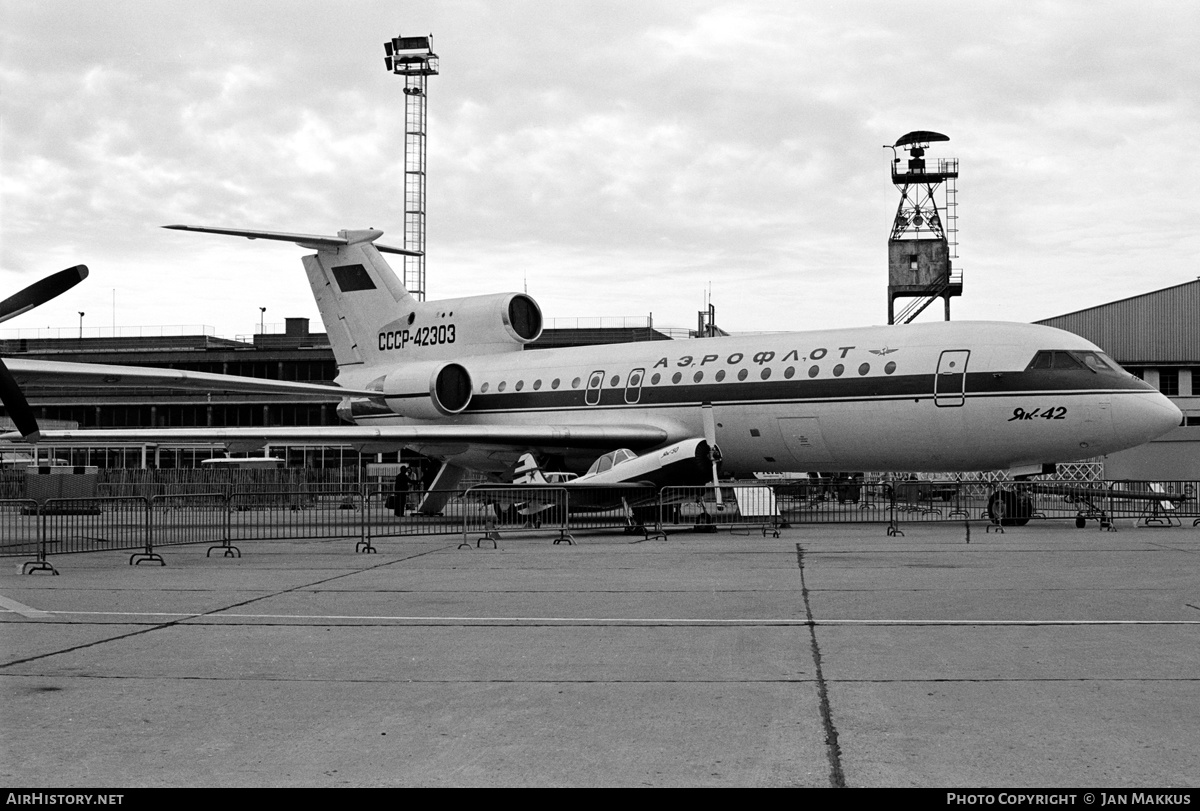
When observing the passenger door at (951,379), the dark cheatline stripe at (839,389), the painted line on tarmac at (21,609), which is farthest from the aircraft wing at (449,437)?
the painted line on tarmac at (21,609)

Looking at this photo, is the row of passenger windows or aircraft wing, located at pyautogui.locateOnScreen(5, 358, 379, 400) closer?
aircraft wing, located at pyautogui.locateOnScreen(5, 358, 379, 400)

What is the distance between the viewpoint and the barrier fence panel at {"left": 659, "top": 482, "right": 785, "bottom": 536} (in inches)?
824

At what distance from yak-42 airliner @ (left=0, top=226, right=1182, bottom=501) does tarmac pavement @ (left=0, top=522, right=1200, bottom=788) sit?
297 inches

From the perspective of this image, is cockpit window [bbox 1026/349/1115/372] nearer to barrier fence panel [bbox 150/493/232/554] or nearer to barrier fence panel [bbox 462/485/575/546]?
barrier fence panel [bbox 462/485/575/546]

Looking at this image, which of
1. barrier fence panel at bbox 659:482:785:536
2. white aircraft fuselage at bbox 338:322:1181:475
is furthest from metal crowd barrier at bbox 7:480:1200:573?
white aircraft fuselage at bbox 338:322:1181:475

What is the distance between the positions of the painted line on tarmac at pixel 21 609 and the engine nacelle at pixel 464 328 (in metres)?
19.8

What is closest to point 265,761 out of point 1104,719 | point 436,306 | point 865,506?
point 1104,719

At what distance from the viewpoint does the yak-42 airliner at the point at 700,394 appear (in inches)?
827

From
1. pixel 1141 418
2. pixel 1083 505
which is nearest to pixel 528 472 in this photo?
pixel 1083 505

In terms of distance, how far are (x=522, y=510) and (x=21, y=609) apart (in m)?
13.0

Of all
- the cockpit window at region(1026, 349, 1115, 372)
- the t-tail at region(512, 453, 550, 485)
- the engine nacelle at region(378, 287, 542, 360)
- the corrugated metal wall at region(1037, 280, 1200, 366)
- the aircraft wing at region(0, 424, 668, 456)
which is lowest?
the t-tail at region(512, 453, 550, 485)

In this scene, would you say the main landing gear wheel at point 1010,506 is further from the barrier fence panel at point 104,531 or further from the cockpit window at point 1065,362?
the barrier fence panel at point 104,531

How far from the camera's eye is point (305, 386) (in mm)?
23031

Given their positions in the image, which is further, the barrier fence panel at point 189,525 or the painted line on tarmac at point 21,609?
the barrier fence panel at point 189,525
